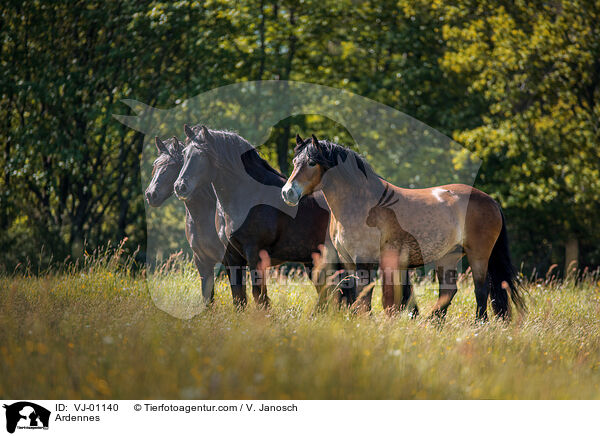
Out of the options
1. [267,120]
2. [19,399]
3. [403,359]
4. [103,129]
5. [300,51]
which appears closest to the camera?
[19,399]

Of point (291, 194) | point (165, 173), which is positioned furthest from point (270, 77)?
point (291, 194)

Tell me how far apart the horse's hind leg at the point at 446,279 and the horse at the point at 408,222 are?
0.01 meters

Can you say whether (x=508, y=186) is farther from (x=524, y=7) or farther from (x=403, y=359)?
(x=403, y=359)

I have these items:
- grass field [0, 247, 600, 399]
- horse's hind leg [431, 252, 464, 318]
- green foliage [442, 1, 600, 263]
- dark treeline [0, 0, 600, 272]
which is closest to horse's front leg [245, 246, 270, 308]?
grass field [0, 247, 600, 399]

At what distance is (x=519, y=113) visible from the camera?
13.0m

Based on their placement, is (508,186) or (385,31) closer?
(508,186)

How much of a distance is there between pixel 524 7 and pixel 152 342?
39.6 feet

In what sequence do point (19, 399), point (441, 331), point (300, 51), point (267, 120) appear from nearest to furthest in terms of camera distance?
1. point (19, 399)
2. point (441, 331)
3. point (267, 120)
4. point (300, 51)

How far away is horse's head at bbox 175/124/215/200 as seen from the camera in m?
6.35

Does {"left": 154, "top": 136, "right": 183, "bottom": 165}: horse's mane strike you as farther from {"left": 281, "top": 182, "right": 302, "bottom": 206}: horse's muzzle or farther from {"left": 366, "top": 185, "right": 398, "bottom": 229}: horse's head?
{"left": 366, "top": 185, "right": 398, "bottom": 229}: horse's head

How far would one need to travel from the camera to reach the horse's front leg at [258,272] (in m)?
6.62

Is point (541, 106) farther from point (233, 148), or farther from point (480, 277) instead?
point (233, 148)

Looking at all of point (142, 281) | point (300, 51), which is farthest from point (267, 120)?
point (142, 281)
